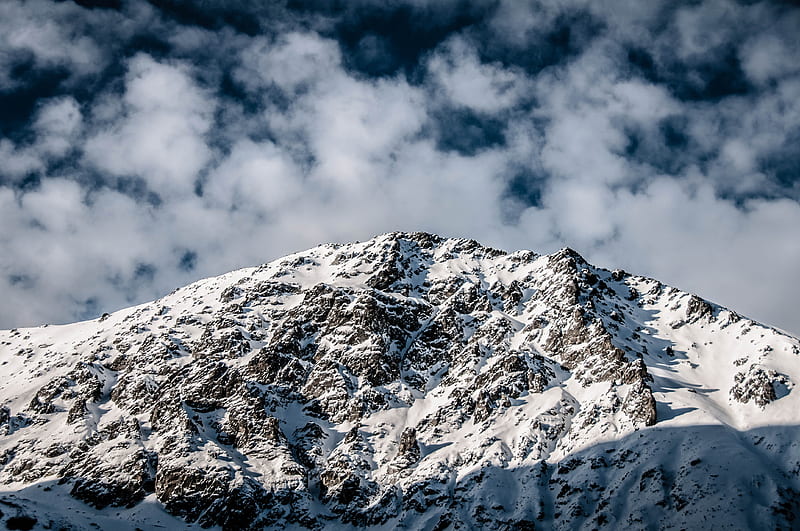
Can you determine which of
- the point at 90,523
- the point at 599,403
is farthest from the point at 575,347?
the point at 90,523

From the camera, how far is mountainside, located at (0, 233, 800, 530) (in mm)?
116375

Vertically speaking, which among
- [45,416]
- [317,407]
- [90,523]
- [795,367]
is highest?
[795,367]

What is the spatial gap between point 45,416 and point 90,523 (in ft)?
230

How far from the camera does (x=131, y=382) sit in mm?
181500

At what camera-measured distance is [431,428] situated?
155 m

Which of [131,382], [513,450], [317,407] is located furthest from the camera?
[131,382]

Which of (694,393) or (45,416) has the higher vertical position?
(694,393)

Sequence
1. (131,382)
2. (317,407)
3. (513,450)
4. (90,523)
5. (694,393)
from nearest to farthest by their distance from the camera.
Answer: (90,523) < (513,450) < (694,393) < (317,407) < (131,382)

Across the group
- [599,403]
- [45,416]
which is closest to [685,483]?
[599,403]

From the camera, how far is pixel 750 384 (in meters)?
144

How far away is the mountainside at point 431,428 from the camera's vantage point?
116 m

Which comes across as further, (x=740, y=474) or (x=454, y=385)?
(x=454, y=385)

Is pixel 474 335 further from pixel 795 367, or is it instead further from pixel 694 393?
pixel 795 367

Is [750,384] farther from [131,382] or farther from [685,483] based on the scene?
[131,382]
